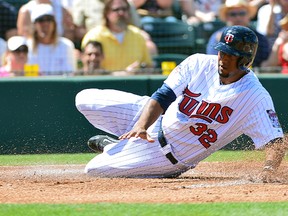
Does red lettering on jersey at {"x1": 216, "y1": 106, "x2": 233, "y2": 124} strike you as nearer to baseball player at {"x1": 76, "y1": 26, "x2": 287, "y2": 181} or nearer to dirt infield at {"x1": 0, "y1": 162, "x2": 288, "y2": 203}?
baseball player at {"x1": 76, "y1": 26, "x2": 287, "y2": 181}

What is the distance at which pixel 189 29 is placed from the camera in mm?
11391

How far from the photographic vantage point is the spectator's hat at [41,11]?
32.8 ft

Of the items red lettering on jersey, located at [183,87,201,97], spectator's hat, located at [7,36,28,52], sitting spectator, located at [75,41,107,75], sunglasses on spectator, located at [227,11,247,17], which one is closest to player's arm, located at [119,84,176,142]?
red lettering on jersey, located at [183,87,201,97]

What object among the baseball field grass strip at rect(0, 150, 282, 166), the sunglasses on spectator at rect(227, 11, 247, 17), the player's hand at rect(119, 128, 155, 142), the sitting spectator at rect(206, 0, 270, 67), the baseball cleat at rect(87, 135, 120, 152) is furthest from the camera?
the sunglasses on spectator at rect(227, 11, 247, 17)

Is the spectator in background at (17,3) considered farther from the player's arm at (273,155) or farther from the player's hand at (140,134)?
the player's arm at (273,155)

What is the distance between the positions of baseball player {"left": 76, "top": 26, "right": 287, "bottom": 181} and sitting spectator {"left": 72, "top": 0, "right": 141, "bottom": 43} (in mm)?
4821

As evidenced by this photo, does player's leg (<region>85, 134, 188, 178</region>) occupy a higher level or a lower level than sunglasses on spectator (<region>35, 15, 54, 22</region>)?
lower

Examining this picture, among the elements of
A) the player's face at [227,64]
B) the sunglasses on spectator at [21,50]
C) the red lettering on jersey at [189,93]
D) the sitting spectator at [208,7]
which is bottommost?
the sunglasses on spectator at [21,50]

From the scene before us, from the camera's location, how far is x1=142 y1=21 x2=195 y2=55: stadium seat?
11289 mm

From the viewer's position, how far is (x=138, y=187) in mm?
5633

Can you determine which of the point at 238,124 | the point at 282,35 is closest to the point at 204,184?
the point at 238,124

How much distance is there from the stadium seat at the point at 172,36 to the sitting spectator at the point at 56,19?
1142 mm

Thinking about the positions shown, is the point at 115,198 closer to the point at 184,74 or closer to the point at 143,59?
the point at 184,74

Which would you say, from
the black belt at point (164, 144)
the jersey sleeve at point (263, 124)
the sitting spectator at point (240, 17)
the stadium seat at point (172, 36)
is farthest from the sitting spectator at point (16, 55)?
the jersey sleeve at point (263, 124)
